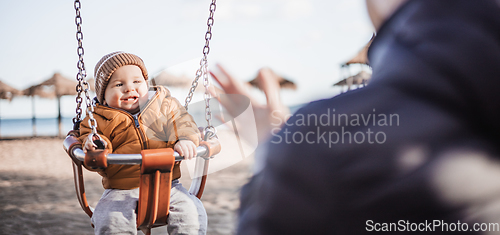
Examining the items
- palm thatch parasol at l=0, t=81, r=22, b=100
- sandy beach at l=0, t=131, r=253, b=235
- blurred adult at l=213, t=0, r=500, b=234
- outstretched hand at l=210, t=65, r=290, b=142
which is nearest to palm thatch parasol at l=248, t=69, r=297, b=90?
outstretched hand at l=210, t=65, r=290, b=142

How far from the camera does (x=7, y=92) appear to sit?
453 inches

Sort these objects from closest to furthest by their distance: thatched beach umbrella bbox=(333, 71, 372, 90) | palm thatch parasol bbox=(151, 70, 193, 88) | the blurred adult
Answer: the blurred adult < thatched beach umbrella bbox=(333, 71, 372, 90) < palm thatch parasol bbox=(151, 70, 193, 88)

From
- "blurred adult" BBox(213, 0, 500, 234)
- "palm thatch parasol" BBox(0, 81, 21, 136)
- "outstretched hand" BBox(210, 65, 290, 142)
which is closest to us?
"blurred adult" BBox(213, 0, 500, 234)

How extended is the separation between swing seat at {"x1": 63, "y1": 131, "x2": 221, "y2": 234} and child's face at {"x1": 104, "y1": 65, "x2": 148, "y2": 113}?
0.51 feet

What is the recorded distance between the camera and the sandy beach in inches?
110

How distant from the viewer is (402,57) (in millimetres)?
307

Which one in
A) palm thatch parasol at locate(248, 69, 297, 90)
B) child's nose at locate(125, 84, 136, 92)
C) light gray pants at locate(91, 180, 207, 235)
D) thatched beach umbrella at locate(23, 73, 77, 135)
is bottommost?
light gray pants at locate(91, 180, 207, 235)

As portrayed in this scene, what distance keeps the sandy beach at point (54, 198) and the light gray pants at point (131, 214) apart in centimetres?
35

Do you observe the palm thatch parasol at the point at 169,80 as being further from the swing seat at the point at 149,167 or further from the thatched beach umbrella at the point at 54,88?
the thatched beach umbrella at the point at 54,88

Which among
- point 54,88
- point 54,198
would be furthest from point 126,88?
point 54,88

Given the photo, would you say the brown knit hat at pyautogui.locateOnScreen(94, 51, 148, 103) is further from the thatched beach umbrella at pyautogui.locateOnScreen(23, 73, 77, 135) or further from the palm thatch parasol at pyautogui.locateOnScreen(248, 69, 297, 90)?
the thatched beach umbrella at pyautogui.locateOnScreen(23, 73, 77, 135)

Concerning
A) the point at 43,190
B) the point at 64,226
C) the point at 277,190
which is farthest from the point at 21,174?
the point at 277,190

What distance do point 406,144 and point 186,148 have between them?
2.38ft

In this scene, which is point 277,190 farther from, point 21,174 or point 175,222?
point 21,174
